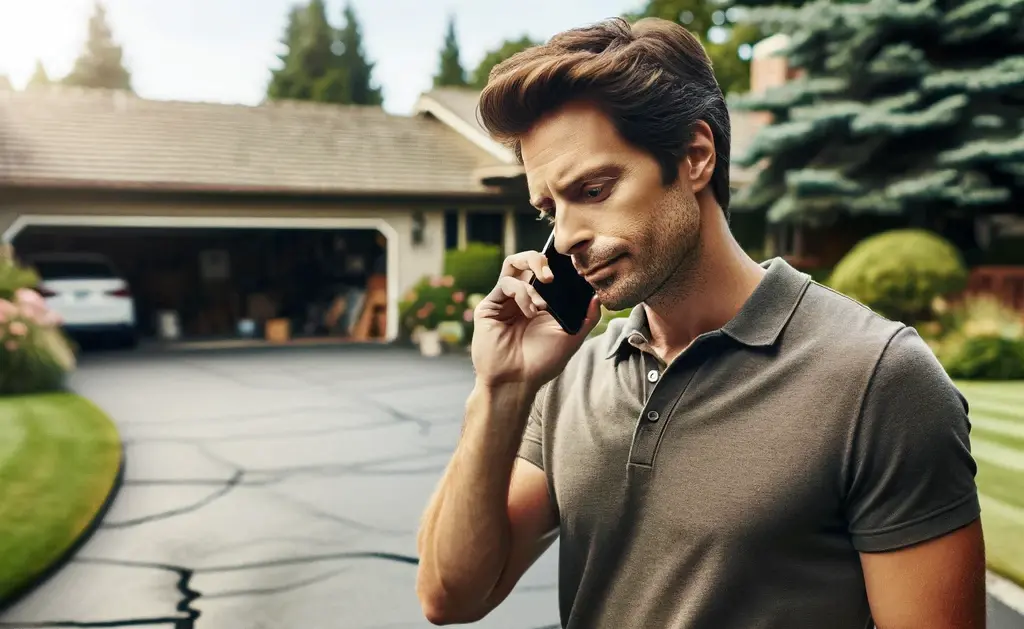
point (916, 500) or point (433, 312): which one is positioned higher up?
point (916, 500)

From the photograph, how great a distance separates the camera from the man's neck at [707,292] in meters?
1.54

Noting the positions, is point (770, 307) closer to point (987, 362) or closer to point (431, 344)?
point (987, 362)

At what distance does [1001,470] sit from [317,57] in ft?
123

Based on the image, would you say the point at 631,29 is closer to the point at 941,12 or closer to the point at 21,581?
the point at 21,581

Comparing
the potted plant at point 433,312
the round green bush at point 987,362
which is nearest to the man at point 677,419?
the round green bush at point 987,362

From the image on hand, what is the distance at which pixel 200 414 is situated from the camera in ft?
29.9

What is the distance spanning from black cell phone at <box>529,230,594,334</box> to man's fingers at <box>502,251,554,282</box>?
22 mm

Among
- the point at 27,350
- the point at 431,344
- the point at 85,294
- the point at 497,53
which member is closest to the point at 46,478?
the point at 27,350

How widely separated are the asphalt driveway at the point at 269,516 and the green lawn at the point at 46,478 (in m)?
0.16

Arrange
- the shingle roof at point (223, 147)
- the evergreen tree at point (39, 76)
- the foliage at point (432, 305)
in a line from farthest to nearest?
the evergreen tree at point (39, 76) < the shingle roof at point (223, 147) < the foliage at point (432, 305)

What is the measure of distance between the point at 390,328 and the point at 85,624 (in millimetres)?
12807

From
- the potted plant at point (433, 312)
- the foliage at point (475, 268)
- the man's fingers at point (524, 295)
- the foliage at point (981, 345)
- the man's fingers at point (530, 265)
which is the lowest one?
the potted plant at point (433, 312)

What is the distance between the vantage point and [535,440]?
172 centimetres

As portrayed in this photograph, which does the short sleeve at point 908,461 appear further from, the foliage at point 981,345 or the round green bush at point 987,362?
the round green bush at point 987,362
